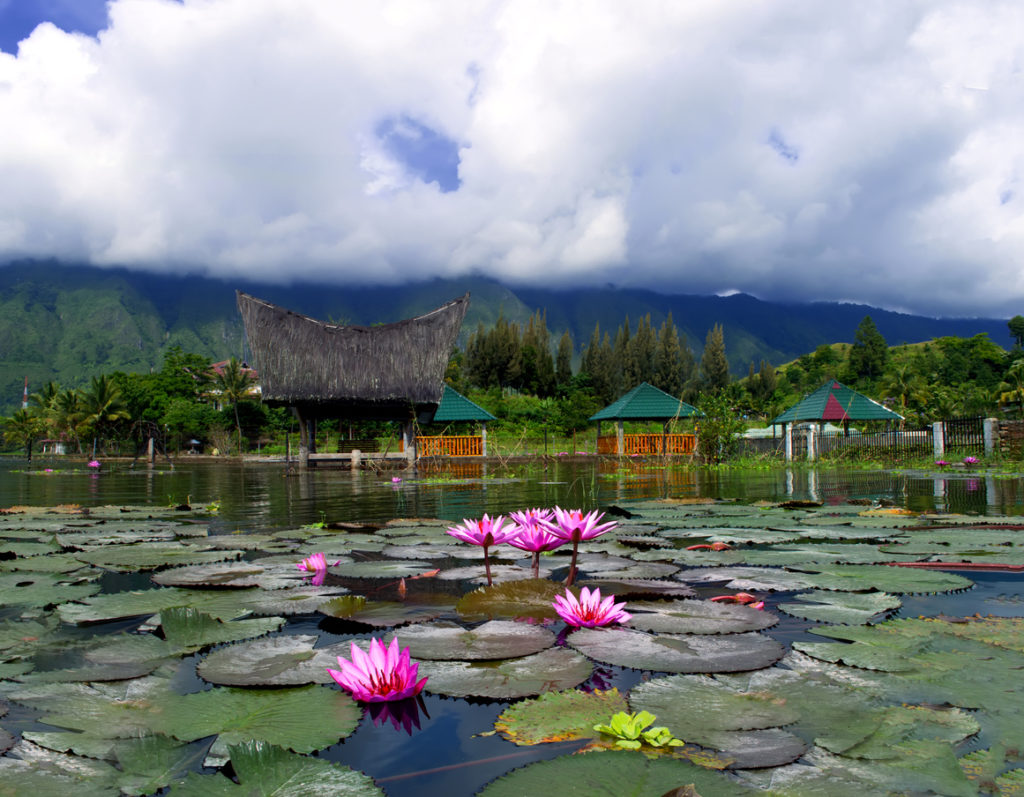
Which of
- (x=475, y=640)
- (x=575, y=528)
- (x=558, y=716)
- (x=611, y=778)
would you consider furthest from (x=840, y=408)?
(x=611, y=778)

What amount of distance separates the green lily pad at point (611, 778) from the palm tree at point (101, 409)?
133ft

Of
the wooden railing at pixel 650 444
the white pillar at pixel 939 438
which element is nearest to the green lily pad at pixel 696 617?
the white pillar at pixel 939 438

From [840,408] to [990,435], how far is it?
7908mm

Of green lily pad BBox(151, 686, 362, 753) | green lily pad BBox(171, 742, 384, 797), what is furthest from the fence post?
green lily pad BBox(171, 742, 384, 797)

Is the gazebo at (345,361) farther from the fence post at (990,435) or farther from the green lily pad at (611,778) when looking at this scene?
the green lily pad at (611,778)

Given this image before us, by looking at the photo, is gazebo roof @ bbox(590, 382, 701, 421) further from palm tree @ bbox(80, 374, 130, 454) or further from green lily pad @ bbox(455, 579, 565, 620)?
palm tree @ bbox(80, 374, 130, 454)

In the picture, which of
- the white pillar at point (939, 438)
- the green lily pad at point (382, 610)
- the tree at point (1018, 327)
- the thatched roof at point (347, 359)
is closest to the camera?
the green lily pad at point (382, 610)

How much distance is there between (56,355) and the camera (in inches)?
4163

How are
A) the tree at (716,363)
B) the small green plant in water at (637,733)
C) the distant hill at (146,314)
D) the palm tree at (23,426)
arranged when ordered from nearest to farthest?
the small green plant in water at (637,733) < the palm tree at (23,426) < the tree at (716,363) < the distant hill at (146,314)

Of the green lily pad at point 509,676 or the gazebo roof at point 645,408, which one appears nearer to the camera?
the green lily pad at point 509,676

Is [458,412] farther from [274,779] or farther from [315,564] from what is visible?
[274,779]

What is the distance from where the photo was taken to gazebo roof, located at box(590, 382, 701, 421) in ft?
71.3

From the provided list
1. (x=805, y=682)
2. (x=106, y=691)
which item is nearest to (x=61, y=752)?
(x=106, y=691)

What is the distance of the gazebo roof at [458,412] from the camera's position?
21828 millimetres
